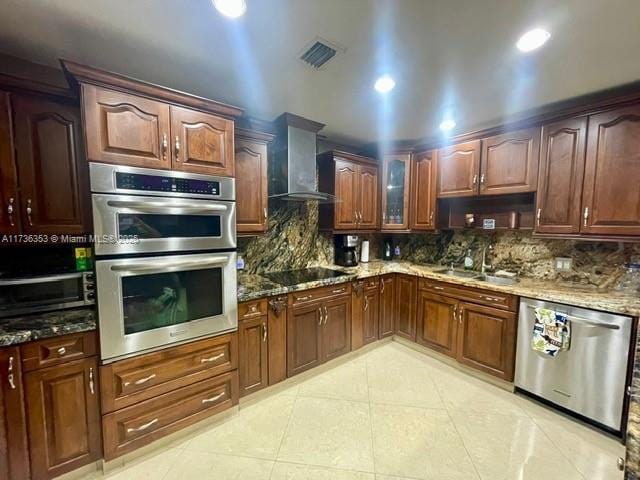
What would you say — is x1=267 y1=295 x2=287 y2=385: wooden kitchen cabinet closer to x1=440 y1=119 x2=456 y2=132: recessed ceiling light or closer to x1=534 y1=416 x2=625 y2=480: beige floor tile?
x1=534 y1=416 x2=625 y2=480: beige floor tile

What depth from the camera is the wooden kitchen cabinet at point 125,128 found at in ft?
4.77

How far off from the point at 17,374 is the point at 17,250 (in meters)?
0.84

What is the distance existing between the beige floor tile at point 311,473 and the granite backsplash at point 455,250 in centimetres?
167

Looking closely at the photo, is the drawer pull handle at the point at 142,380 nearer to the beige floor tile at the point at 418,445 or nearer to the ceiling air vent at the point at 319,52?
the beige floor tile at the point at 418,445

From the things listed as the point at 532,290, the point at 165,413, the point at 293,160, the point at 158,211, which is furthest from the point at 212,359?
the point at 532,290

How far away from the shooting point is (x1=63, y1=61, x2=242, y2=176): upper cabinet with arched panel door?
1.45 m

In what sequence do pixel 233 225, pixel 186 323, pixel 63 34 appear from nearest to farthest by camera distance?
1. pixel 63 34
2. pixel 186 323
3. pixel 233 225

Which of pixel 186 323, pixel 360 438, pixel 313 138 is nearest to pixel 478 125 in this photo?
pixel 313 138

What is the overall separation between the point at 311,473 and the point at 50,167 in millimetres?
2454

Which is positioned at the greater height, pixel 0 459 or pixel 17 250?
pixel 17 250

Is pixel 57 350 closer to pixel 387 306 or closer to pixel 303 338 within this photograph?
pixel 303 338

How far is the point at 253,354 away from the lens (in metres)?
2.17

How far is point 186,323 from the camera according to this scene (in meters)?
1.80

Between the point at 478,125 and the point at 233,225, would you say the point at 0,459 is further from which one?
the point at 478,125
